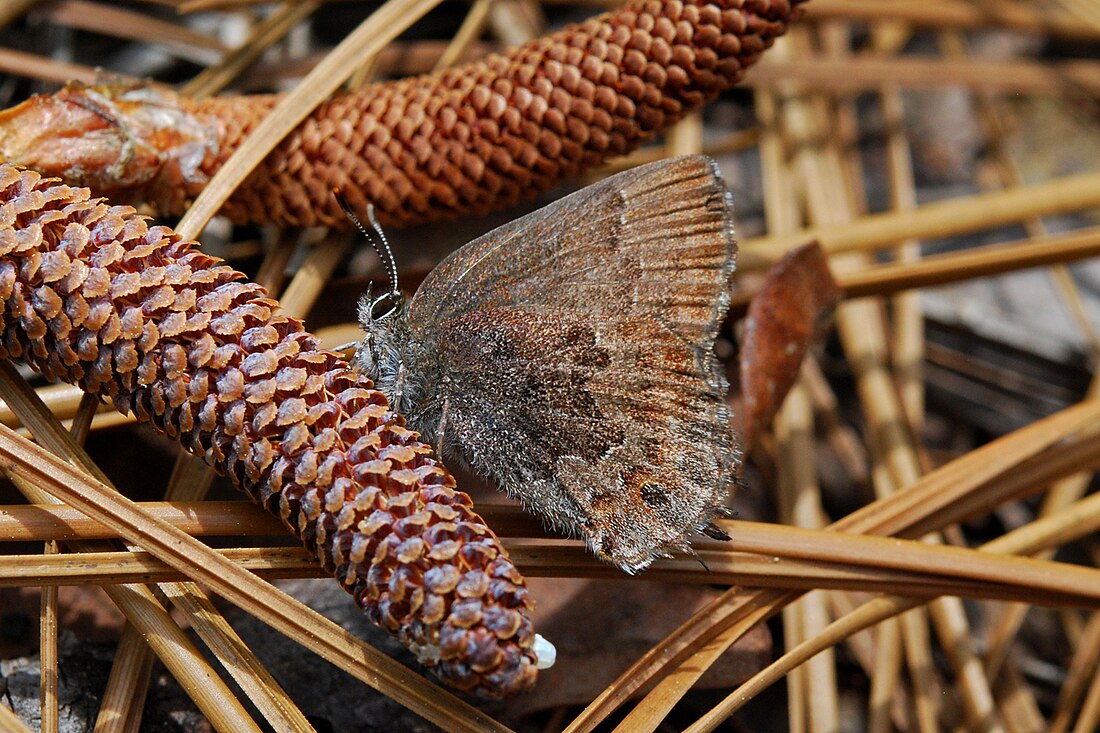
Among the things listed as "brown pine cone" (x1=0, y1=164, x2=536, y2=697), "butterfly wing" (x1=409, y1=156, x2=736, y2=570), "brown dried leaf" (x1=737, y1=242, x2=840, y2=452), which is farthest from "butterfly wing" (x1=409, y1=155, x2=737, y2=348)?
"brown pine cone" (x1=0, y1=164, x2=536, y2=697)

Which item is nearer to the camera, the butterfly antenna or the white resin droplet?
the white resin droplet

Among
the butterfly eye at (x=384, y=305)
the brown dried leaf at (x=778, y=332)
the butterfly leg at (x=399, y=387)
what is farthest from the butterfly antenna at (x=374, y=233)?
the brown dried leaf at (x=778, y=332)

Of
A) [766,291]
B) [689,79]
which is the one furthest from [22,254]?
[766,291]

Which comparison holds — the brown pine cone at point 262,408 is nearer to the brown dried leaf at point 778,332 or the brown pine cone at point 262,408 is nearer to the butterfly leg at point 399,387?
the butterfly leg at point 399,387

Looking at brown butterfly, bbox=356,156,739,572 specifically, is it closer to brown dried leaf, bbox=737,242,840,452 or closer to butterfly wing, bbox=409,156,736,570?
butterfly wing, bbox=409,156,736,570

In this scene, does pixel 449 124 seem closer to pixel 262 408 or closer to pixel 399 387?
pixel 399 387

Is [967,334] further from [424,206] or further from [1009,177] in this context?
[424,206]

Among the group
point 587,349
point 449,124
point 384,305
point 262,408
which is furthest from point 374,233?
point 262,408
